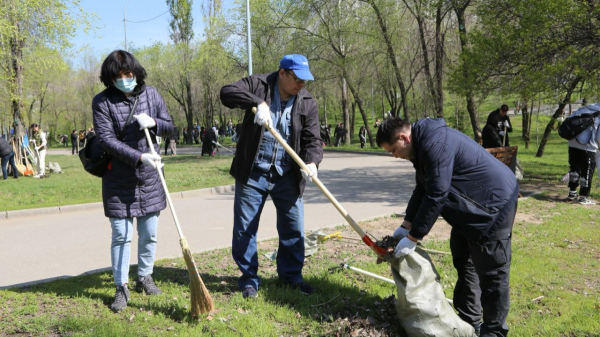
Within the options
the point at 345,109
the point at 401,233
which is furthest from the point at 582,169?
the point at 345,109

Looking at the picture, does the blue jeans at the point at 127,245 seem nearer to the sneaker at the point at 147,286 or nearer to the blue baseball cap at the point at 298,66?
the sneaker at the point at 147,286

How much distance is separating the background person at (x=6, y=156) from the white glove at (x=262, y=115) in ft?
40.5

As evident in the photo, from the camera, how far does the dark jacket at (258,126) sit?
371 centimetres

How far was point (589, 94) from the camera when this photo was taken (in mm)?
9875

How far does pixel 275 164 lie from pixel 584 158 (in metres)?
6.77

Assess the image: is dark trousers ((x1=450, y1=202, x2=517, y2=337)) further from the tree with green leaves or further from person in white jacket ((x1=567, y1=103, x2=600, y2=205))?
the tree with green leaves

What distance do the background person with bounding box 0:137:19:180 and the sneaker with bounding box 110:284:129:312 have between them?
1150 cm

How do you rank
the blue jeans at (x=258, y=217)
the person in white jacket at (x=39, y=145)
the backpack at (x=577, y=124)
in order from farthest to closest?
the person in white jacket at (x=39, y=145), the backpack at (x=577, y=124), the blue jeans at (x=258, y=217)

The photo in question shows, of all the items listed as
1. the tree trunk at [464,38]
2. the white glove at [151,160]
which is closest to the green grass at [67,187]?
the tree trunk at [464,38]

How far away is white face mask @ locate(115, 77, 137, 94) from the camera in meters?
3.82

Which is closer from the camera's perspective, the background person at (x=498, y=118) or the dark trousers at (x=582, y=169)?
the dark trousers at (x=582, y=169)

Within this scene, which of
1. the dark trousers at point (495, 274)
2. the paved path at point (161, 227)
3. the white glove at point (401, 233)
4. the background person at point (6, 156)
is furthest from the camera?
the background person at point (6, 156)

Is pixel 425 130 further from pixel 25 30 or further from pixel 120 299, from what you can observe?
pixel 25 30

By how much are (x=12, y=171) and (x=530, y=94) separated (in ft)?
53.2
